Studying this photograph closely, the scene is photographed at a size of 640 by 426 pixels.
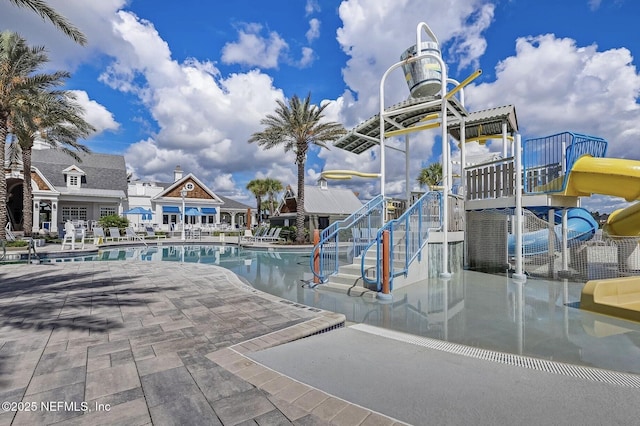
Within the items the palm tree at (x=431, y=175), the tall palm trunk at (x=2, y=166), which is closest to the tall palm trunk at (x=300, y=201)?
the tall palm trunk at (x=2, y=166)

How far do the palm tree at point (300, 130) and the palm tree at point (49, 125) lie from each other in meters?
10.5

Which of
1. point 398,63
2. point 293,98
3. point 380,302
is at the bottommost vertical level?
point 380,302

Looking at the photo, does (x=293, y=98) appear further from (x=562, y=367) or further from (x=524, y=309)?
(x=562, y=367)

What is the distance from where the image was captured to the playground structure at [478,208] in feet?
24.6

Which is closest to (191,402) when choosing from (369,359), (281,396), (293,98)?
(281,396)

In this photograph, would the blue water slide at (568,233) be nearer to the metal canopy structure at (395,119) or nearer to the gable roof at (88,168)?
the metal canopy structure at (395,119)

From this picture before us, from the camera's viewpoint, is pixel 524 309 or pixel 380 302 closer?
pixel 524 309

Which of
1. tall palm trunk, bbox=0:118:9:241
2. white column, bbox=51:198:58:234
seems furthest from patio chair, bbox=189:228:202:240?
tall palm trunk, bbox=0:118:9:241

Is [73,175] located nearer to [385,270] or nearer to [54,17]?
[54,17]

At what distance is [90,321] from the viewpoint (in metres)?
4.61

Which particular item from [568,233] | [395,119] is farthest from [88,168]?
[568,233]

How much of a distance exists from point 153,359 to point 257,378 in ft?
4.00

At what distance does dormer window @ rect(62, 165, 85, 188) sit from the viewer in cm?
2741

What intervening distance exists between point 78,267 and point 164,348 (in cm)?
842
